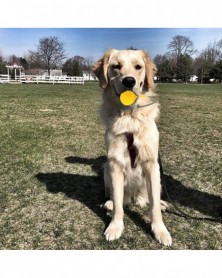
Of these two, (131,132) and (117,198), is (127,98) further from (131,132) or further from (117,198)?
(117,198)

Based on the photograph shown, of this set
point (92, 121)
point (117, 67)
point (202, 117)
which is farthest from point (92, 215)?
point (202, 117)

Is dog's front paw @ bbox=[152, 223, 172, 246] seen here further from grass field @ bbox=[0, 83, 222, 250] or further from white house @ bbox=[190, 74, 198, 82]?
white house @ bbox=[190, 74, 198, 82]

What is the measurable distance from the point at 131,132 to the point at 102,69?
0.65 meters

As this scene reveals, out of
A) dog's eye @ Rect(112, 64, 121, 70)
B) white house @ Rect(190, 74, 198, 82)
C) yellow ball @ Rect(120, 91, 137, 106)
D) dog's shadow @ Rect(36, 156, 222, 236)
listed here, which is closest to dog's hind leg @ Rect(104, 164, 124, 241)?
dog's shadow @ Rect(36, 156, 222, 236)

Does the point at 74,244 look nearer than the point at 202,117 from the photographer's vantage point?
Yes

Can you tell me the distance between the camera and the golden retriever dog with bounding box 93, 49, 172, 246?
2.79 meters

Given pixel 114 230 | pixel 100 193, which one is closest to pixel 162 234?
pixel 114 230

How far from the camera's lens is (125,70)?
2740mm

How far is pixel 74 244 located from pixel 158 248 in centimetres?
70

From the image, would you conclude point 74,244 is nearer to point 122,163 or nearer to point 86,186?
point 122,163

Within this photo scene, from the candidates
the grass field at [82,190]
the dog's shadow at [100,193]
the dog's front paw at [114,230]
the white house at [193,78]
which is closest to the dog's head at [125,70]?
the grass field at [82,190]

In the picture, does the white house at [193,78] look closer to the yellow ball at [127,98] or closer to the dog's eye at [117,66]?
the dog's eye at [117,66]

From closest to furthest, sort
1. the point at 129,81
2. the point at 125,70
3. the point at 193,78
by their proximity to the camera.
A: the point at 129,81 → the point at 125,70 → the point at 193,78

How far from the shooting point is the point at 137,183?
301 cm
